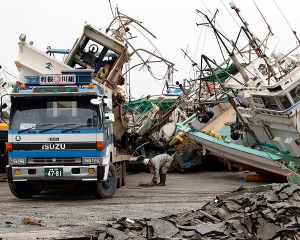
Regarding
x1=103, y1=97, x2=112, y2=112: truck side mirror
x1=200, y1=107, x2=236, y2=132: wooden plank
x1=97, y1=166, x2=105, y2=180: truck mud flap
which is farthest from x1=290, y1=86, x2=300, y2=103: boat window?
x1=97, y1=166, x2=105, y2=180: truck mud flap

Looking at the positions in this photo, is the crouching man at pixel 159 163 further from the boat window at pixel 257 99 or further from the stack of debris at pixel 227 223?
the stack of debris at pixel 227 223

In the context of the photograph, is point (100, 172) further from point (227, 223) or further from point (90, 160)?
point (227, 223)

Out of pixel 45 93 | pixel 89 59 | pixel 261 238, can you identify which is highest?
pixel 89 59

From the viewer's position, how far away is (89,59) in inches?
698

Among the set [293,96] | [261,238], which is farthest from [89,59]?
[261,238]

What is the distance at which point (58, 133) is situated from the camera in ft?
43.1

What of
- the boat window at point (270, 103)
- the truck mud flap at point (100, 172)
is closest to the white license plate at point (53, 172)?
the truck mud flap at point (100, 172)

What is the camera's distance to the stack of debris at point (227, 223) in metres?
8.69

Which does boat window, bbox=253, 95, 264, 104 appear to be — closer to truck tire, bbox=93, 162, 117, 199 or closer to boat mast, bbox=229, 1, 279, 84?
boat mast, bbox=229, 1, 279, 84

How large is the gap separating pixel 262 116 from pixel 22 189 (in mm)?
7327

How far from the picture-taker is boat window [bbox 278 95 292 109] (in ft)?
55.0

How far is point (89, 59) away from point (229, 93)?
5104mm

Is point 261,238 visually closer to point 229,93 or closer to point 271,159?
point 271,159

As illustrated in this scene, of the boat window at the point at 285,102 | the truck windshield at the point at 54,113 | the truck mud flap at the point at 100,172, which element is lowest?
the truck mud flap at the point at 100,172
